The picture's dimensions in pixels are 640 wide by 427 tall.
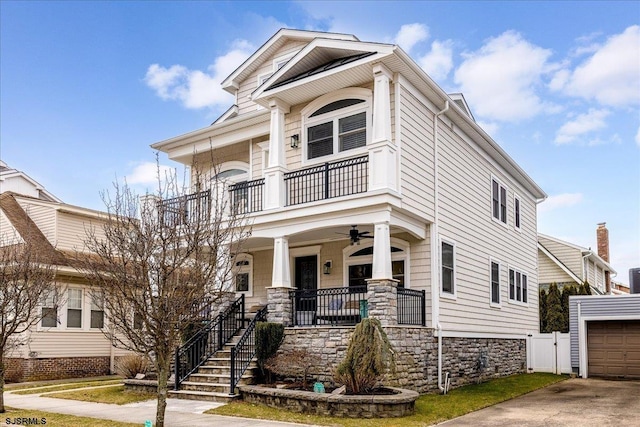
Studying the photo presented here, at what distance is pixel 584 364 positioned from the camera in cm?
2145

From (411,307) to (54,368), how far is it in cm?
1258

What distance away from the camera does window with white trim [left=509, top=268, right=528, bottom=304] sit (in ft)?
72.0

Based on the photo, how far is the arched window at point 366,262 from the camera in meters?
15.9

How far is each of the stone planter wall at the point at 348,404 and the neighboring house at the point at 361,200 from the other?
1.93 m

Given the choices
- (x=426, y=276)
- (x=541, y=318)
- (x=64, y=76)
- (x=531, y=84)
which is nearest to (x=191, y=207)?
(x=426, y=276)

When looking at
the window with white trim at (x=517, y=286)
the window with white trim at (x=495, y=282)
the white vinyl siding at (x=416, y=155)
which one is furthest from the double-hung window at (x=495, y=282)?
the white vinyl siding at (x=416, y=155)

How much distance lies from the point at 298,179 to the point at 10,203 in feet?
42.5

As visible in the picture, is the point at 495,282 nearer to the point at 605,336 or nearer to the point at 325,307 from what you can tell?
the point at 605,336

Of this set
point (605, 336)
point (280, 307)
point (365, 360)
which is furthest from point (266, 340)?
point (605, 336)

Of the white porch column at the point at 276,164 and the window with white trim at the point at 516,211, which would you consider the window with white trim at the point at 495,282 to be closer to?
the window with white trim at the point at 516,211

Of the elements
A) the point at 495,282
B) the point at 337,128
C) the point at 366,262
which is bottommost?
the point at 495,282

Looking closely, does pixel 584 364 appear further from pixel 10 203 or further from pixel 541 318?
pixel 10 203

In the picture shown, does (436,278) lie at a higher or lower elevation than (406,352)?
higher

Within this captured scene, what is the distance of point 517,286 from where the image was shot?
74.2 feet
